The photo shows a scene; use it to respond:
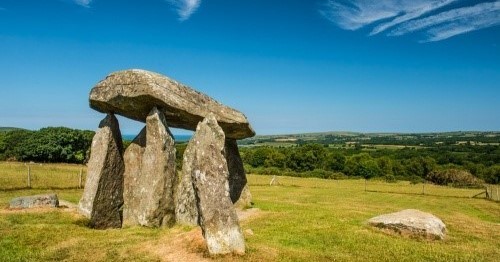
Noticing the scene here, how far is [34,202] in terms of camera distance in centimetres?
2258

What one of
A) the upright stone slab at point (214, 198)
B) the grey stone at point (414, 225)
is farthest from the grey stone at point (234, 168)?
the upright stone slab at point (214, 198)

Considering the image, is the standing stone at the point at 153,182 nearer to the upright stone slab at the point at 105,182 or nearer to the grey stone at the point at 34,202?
the upright stone slab at the point at 105,182

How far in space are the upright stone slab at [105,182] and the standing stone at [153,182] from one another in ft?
1.47

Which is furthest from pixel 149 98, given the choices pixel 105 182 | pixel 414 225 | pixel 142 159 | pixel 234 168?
pixel 414 225

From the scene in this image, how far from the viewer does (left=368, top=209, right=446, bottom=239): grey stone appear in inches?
691

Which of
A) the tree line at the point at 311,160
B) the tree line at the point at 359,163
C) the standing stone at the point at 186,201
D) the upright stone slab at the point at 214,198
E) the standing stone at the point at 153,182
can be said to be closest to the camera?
the upright stone slab at the point at 214,198

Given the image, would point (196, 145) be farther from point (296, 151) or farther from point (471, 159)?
point (471, 159)

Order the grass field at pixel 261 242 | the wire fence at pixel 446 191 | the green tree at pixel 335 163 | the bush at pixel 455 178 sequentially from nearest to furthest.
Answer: the grass field at pixel 261 242 < the wire fence at pixel 446 191 < the bush at pixel 455 178 < the green tree at pixel 335 163

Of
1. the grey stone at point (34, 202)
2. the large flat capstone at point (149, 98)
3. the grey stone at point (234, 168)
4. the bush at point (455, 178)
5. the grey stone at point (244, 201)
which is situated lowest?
the bush at point (455, 178)

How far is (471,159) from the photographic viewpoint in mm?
119125

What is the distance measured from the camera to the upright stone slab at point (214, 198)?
13.4 metres

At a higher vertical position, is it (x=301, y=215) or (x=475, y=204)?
(x=301, y=215)

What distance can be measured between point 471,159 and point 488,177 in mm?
25602

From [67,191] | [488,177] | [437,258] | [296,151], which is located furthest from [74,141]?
[488,177]
